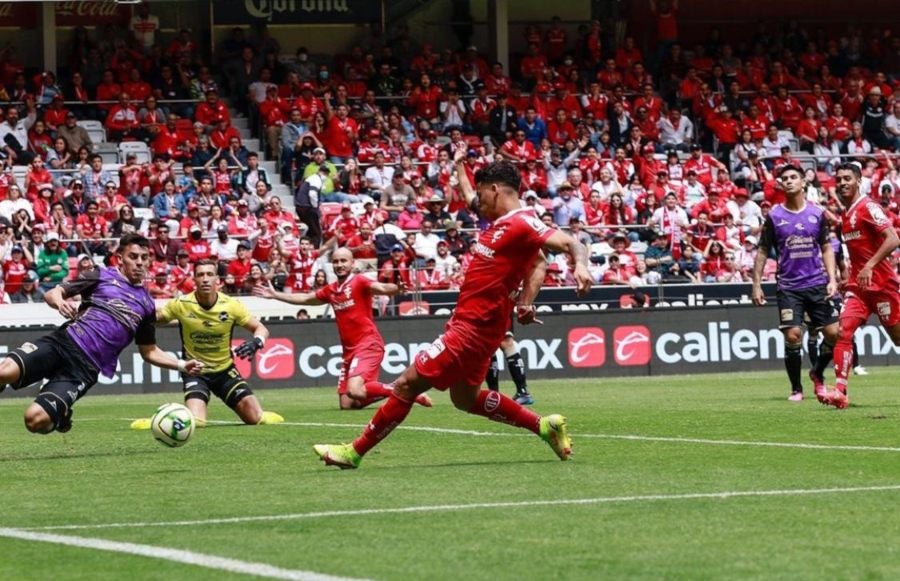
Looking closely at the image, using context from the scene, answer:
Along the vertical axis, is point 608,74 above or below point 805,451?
above

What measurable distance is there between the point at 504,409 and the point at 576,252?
1504 millimetres

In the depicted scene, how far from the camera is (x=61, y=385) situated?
13.3 m

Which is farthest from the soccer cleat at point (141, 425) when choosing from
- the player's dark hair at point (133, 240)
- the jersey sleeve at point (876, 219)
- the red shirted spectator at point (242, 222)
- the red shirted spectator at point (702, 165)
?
the red shirted spectator at point (702, 165)

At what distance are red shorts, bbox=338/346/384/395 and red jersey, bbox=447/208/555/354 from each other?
8706 millimetres

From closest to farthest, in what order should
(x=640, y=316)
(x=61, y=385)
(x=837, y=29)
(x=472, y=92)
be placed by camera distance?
1. (x=61, y=385)
2. (x=640, y=316)
3. (x=472, y=92)
4. (x=837, y=29)

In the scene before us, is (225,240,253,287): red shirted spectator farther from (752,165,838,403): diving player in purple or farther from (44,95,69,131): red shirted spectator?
(752,165,838,403): diving player in purple

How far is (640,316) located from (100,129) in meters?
11.9

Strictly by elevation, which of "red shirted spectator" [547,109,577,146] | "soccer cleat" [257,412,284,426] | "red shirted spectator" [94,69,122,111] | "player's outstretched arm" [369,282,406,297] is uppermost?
"red shirted spectator" [94,69,122,111]

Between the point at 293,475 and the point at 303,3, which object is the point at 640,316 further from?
the point at 293,475

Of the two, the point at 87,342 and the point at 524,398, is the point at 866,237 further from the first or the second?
the point at 87,342

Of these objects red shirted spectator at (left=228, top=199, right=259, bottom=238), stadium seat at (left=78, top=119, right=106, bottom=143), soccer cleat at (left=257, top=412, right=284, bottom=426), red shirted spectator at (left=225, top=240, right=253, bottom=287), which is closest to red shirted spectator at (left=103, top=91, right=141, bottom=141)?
stadium seat at (left=78, top=119, right=106, bottom=143)

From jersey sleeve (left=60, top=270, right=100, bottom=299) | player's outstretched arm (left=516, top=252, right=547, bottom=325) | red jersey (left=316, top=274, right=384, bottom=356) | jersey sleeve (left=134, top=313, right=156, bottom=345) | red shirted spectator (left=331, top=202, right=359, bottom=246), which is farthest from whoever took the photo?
red shirted spectator (left=331, top=202, right=359, bottom=246)

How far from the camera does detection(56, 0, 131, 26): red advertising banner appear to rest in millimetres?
37969

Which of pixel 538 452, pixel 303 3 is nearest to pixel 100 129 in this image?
pixel 303 3
